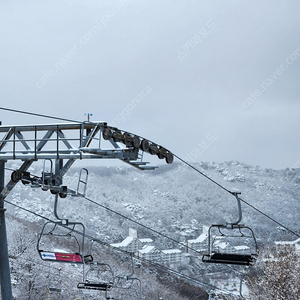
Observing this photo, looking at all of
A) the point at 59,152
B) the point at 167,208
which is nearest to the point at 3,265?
the point at 59,152

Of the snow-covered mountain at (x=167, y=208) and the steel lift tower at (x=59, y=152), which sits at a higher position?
the snow-covered mountain at (x=167, y=208)

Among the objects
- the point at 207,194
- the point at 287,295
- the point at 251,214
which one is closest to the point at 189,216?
the point at 207,194

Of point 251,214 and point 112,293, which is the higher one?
point 251,214

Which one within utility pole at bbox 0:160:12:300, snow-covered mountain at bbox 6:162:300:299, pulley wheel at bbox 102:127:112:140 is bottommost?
utility pole at bbox 0:160:12:300

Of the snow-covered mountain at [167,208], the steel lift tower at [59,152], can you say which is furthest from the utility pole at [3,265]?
the snow-covered mountain at [167,208]

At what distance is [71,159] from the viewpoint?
7578 mm

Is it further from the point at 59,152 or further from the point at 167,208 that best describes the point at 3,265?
the point at 167,208

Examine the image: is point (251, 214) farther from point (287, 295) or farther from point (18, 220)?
point (287, 295)

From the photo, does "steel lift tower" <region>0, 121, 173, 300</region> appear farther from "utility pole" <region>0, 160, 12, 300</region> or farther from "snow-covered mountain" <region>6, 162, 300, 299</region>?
"snow-covered mountain" <region>6, 162, 300, 299</region>

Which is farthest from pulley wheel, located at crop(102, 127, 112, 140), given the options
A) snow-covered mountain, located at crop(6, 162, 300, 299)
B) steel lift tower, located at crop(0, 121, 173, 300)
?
snow-covered mountain, located at crop(6, 162, 300, 299)

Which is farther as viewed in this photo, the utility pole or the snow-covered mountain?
the snow-covered mountain

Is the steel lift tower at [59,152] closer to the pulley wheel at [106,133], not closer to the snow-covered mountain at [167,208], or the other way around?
the pulley wheel at [106,133]

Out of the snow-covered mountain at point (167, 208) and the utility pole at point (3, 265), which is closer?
the utility pole at point (3, 265)

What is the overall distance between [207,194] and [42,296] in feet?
139
